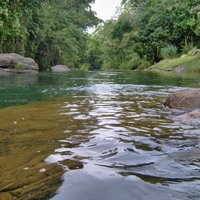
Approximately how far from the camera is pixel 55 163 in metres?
2.78

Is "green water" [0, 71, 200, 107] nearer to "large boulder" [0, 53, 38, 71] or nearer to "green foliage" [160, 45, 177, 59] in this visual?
"large boulder" [0, 53, 38, 71]

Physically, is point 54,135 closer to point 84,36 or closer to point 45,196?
point 45,196

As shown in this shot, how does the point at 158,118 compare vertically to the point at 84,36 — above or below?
below

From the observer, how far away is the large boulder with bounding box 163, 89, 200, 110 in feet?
21.2

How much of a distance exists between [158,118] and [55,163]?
8.81 feet

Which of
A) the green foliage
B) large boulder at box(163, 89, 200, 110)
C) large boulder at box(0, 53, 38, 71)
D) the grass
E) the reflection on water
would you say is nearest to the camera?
the reflection on water

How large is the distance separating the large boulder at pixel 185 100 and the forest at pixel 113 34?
10794 millimetres

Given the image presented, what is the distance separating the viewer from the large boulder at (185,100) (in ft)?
21.2

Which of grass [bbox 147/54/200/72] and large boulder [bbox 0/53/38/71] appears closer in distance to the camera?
large boulder [bbox 0/53/38/71]

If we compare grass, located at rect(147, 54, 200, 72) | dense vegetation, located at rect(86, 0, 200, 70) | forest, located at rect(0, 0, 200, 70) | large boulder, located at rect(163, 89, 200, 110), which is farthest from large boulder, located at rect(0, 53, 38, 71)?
dense vegetation, located at rect(86, 0, 200, 70)

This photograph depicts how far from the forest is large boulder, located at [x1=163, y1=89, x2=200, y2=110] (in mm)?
10794

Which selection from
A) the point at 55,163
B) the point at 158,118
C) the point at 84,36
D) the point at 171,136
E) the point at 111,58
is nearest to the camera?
the point at 55,163

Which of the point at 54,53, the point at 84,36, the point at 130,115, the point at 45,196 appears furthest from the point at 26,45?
the point at 45,196

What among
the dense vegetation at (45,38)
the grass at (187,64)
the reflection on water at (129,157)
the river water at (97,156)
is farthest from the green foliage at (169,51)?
the reflection on water at (129,157)
